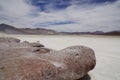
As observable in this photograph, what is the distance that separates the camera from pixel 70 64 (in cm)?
243

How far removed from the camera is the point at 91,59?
9.58 feet

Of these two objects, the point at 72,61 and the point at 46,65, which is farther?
the point at 72,61

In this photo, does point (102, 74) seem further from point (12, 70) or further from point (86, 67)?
point (12, 70)

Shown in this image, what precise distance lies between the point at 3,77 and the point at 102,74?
8.17 ft

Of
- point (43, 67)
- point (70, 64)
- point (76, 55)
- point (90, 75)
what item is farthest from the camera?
point (90, 75)

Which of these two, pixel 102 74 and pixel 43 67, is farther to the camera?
pixel 102 74

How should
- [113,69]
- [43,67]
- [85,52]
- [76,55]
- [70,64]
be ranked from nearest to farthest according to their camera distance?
[43,67]
[70,64]
[76,55]
[85,52]
[113,69]

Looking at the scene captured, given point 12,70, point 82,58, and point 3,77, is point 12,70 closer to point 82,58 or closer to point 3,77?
point 3,77

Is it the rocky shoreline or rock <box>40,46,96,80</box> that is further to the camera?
rock <box>40,46,96,80</box>

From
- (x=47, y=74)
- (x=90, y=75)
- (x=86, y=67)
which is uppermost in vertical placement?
(x=47, y=74)

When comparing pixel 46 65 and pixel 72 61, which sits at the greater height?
pixel 46 65

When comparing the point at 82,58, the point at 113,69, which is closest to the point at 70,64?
the point at 82,58

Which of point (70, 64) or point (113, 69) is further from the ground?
point (70, 64)

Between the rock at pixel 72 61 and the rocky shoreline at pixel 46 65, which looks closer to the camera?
the rocky shoreline at pixel 46 65
